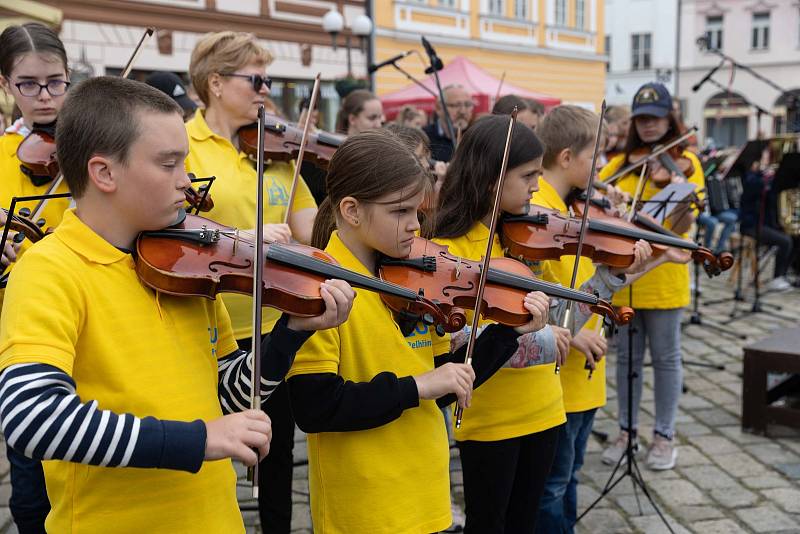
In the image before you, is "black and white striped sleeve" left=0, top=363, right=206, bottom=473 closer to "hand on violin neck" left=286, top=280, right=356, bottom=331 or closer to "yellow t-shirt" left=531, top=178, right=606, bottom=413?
"hand on violin neck" left=286, top=280, right=356, bottom=331

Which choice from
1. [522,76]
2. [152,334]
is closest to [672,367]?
[152,334]

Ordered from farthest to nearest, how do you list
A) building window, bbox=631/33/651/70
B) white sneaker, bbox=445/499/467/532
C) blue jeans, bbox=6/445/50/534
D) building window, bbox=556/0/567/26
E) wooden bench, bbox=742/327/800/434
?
building window, bbox=631/33/651/70 < building window, bbox=556/0/567/26 < wooden bench, bbox=742/327/800/434 < white sneaker, bbox=445/499/467/532 < blue jeans, bbox=6/445/50/534

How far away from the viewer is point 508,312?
2012 mm

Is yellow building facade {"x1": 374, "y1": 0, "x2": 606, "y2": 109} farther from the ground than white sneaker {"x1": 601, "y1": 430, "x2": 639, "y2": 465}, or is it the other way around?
yellow building facade {"x1": 374, "y1": 0, "x2": 606, "y2": 109}

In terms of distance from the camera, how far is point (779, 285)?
8898 mm

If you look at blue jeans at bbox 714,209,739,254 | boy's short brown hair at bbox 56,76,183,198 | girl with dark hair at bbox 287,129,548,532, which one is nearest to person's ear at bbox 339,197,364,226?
girl with dark hair at bbox 287,129,548,532

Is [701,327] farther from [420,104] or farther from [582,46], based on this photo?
[582,46]

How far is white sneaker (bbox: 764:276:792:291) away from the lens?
884 centimetres

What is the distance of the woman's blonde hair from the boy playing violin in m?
1.32

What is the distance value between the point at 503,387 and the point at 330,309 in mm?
928

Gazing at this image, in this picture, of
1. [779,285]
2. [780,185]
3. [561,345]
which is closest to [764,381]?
[561,345]

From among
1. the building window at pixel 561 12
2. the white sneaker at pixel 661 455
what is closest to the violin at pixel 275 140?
the white sneaker at pixel 661 455

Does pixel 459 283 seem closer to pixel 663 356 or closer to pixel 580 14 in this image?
pixel 663 356

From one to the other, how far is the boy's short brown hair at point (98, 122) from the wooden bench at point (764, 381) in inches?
152
